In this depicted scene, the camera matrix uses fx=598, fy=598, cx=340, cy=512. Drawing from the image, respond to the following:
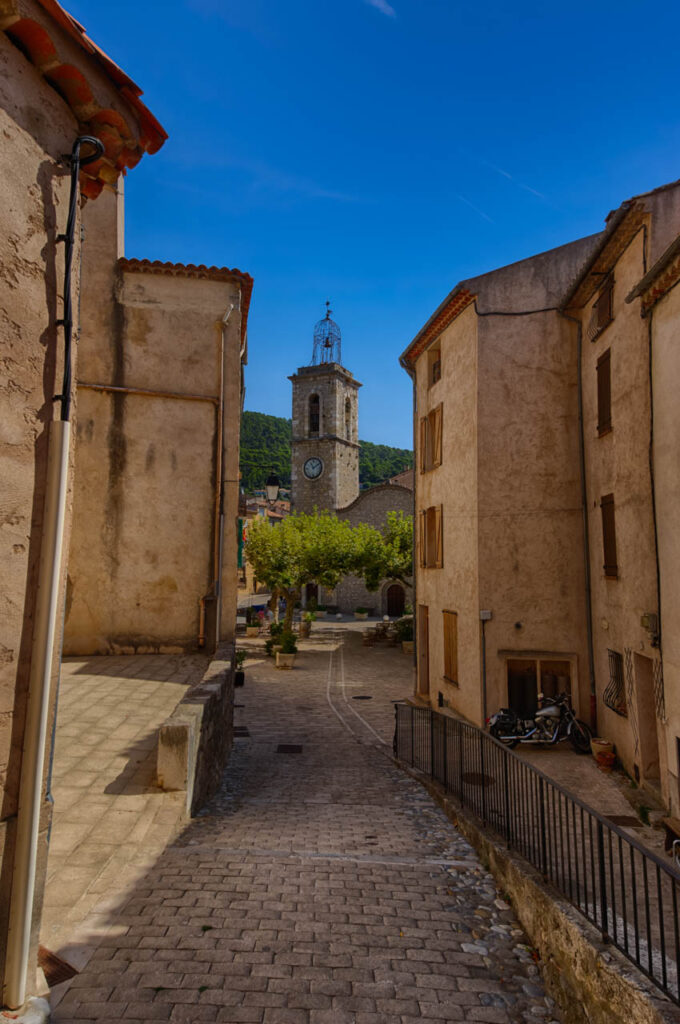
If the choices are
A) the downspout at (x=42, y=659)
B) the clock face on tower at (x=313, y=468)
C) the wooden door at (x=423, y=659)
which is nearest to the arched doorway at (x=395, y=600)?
the clock face on tower at (x=313, y=468)

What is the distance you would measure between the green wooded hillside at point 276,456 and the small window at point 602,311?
6291 cm

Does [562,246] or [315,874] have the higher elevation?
[562,246]

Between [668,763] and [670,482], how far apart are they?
4.02 m

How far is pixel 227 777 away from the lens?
10609 mm

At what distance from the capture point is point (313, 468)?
50000mm

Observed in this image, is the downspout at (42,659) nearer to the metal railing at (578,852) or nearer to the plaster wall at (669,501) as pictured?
the metal railing at (578,852)

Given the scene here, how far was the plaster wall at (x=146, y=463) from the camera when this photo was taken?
13.0 m

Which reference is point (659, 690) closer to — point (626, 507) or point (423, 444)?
point (626, 507)

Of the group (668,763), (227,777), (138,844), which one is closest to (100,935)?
(138,844)

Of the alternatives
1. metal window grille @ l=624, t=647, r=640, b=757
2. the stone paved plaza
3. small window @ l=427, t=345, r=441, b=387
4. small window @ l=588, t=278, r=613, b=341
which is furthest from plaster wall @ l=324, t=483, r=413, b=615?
the stone paved plaza

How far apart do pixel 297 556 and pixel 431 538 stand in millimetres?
12101

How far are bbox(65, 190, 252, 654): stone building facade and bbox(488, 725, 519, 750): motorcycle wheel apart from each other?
237 inches

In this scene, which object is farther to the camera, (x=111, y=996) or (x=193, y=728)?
(x=193, y=728)

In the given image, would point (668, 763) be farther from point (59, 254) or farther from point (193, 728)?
point (59, 254)
